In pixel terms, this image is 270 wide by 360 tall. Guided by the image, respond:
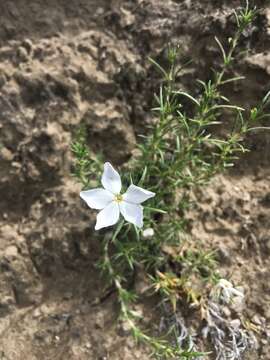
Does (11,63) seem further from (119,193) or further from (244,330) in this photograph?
(244,330)

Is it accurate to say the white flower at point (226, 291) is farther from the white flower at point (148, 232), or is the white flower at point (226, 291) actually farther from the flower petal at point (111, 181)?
the flower petal at point (111, 181)

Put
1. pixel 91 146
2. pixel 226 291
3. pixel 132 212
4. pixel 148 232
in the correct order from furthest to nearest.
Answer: pixel 91 146
pixel 148 232
pixel 226 291
pixel 132 212

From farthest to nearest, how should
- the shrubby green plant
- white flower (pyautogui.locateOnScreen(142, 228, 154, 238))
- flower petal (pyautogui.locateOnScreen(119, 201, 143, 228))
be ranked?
white flower (pyautogui.locateOnScreen(142, 228, 154, 238)) < the shrubby green plant < flower petal (pyautogui.locateOnScreen(119, 201, 143, 228))

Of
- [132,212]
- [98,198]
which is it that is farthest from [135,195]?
[98,198]

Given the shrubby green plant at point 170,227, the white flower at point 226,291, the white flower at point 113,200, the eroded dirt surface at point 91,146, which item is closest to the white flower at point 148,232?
the shrubby green plant at point 170,227

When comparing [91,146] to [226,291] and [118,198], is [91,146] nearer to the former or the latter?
[118,198]

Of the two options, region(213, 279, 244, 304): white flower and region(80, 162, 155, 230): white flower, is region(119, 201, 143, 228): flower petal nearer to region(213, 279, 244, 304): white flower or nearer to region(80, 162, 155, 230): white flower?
region(80, 162, 155, 230): white flower

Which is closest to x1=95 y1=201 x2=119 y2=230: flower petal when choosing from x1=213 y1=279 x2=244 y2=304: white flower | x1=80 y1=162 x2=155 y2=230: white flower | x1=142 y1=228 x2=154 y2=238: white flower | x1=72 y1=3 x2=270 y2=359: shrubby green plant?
x1=80 y1=162 x2=155 y2=230: white flower
